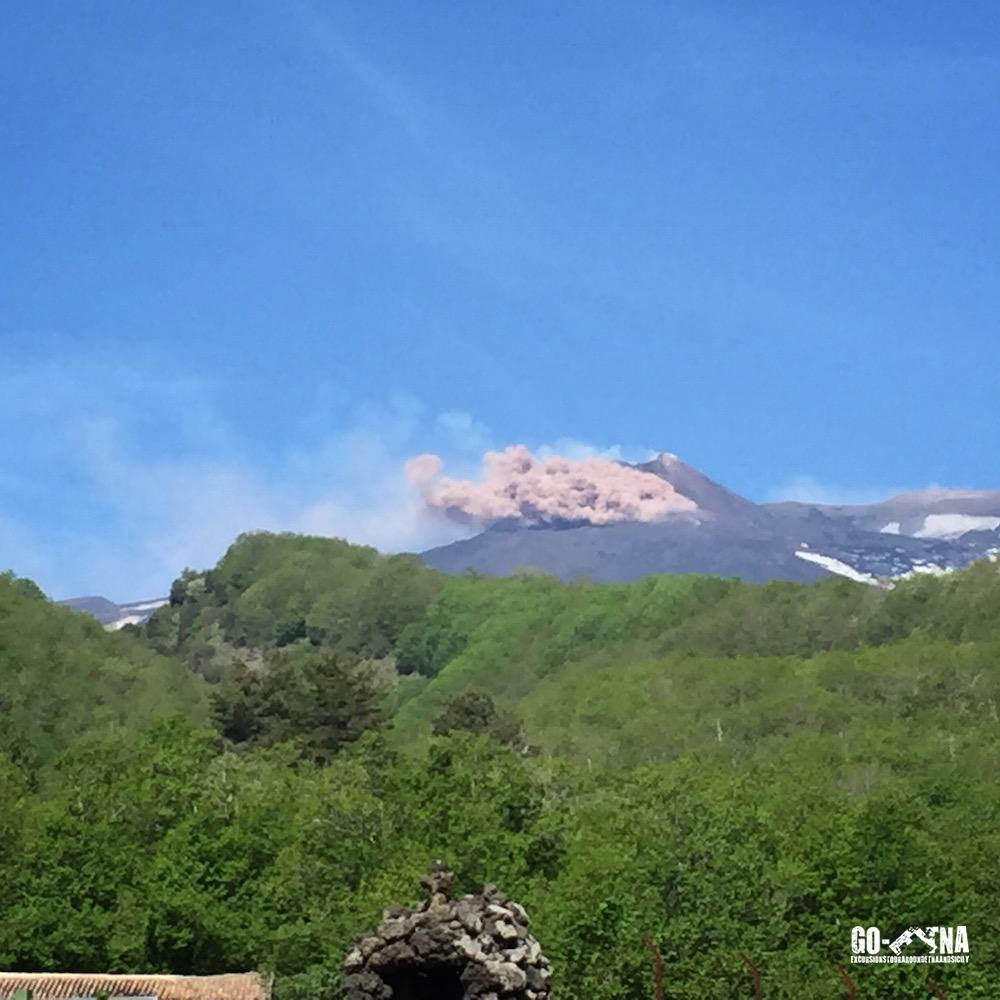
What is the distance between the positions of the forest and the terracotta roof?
3.23 feet

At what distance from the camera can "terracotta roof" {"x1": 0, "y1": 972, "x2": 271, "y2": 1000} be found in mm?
36750

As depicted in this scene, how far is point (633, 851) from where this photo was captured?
42.9 metres

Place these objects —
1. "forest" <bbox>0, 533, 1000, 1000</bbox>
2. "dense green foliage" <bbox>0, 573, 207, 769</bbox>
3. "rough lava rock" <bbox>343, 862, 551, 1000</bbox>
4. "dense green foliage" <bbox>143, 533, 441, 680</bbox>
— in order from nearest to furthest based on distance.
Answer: "rough lava rock" <bbox>343, 862, 551, 1000</bbox>, "forest" <bbox>0, 533, 1000, 1000</bbox>, "dense green foliage" <bbox>0, 573, 207, 769</bbox>, "dense green foliage" <bbox>143, 533, 441, 680</bbox>

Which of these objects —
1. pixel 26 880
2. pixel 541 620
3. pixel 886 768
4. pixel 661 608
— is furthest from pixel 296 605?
pixel 26 880

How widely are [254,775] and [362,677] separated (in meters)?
18.6

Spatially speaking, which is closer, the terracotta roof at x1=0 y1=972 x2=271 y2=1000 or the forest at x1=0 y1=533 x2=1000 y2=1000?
the terracotta roof at x1=0 y1=972 x2=271 y2=1000

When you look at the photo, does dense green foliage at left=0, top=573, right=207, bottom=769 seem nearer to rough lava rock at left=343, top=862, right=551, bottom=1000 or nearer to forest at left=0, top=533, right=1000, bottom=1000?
forest at left=0, top=533, right=1000, bottom=1000

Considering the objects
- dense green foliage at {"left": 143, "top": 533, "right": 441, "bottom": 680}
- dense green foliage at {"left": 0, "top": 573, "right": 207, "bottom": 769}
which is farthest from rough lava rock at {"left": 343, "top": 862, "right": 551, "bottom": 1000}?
dense green foliage at {"left": 143, "top": 533, "right": 441, "bottom": 680}

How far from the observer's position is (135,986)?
37.6 metres

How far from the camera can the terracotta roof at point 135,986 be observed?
36750 millimetres

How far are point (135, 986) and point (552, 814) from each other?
43.2 ft

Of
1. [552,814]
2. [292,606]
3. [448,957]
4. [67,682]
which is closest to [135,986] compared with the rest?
[552,814]

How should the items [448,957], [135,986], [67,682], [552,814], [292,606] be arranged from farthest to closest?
[292,606], [67,682], [552,814], [135,986], [448,957]

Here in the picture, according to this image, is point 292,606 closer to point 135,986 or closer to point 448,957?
point 135,986
